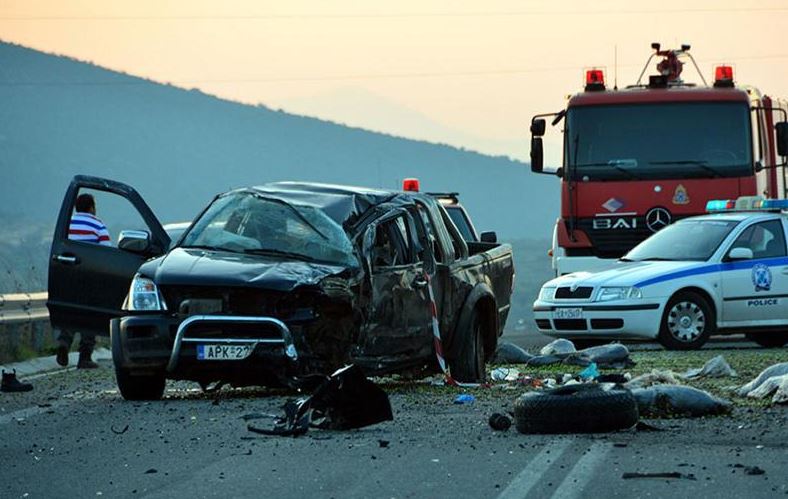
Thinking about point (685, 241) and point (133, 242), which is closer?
point (133, 242)

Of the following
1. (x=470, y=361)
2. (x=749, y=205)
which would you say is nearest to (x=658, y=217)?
(x=749, y=205)

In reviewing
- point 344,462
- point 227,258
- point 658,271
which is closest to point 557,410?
point 344,462

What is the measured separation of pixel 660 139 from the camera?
2378cm

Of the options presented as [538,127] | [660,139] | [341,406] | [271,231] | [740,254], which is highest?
[538,127]

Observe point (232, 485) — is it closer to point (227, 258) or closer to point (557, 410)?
point (557, 410)

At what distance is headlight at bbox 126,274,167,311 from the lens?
13.6 meters

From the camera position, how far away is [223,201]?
1510 centimetres

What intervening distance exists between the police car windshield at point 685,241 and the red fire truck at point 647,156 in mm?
1587

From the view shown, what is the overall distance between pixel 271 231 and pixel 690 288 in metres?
8.10

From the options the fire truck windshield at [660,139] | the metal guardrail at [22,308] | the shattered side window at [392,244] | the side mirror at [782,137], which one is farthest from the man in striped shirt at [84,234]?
the side mirror at [782,137]

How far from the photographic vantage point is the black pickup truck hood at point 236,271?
13406 millimetres

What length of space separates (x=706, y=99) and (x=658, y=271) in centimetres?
364

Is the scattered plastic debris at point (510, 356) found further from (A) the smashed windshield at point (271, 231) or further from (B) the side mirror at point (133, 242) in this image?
(B) the side mirror at point (133, 242)

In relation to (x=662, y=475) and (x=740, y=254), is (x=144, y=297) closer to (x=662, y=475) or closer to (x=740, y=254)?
(x=662, y=475)
